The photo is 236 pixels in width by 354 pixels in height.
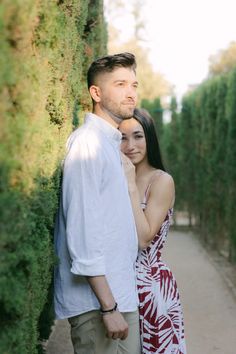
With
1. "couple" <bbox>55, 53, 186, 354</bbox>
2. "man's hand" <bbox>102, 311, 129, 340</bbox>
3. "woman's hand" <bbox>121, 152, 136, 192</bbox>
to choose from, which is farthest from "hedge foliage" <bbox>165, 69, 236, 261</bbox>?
"man's hand" <bbox>102, 311, 129, 340</bbox>

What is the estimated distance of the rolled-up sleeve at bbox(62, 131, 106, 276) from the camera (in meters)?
2.53

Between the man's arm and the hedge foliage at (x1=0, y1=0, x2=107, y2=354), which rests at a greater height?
the hedge foliage at (x1=0, y1=0, x2=107, y2=354)

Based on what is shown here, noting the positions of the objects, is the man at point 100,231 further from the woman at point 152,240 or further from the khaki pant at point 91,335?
the woman at point 152,240

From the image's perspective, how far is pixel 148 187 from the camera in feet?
11.6

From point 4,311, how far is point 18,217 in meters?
0.34

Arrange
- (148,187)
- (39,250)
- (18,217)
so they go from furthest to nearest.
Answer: (148,187), (39,250), (18,217)

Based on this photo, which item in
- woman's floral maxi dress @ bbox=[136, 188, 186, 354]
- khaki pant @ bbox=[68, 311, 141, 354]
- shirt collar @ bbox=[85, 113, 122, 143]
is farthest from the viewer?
woman's floral maxi dress @ bbox=[136, 188, 186, 354]

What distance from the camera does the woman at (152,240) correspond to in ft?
10.6

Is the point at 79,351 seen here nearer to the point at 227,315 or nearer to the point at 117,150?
the point at 117,150

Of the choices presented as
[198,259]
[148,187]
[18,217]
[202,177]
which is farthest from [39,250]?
[202,177]

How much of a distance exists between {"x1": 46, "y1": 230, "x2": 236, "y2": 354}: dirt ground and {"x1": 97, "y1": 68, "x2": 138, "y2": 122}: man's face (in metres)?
2.96

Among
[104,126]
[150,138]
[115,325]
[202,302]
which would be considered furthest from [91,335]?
[202,302]

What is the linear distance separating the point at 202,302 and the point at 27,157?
557 centimetres

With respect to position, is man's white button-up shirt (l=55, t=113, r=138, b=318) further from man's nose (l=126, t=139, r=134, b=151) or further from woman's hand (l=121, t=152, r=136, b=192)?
man's nose (l=126, t=139, r=134, b=151)
